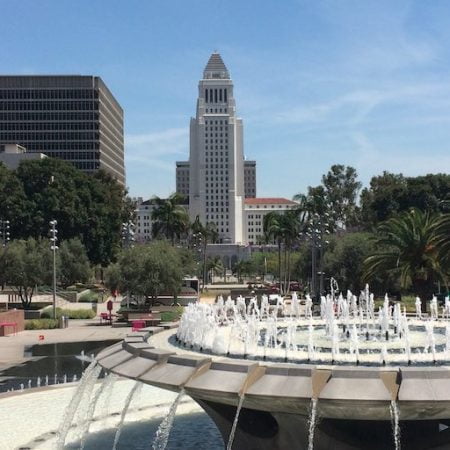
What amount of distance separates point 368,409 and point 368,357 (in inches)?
78.6

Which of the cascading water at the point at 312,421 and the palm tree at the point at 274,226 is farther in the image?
the palm tree at the point at 274,226

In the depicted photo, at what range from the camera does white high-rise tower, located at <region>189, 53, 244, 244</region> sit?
155 metres

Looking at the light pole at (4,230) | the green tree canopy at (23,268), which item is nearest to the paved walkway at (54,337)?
the green tree canopy at (23,268)

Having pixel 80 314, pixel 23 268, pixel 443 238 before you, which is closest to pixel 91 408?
pixel 443 238

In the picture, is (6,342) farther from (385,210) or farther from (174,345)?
(385,210)

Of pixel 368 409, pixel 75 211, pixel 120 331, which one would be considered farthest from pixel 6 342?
pixel 75 211

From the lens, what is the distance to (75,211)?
6569 cm

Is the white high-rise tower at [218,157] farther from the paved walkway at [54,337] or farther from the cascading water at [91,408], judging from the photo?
the cascading water at [91,408]

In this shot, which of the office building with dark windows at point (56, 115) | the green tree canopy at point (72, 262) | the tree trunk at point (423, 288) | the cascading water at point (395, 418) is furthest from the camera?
the office building with dark windows at point (56, 115)

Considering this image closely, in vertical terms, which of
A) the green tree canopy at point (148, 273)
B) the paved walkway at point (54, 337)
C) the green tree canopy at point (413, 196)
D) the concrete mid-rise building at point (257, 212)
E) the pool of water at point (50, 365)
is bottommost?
the pool of water at point (50, 365)

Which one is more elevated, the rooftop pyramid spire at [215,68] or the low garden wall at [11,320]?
the rooftop pyramid spire at [215,68]

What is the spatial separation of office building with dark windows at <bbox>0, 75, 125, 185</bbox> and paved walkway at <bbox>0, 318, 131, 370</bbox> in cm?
9028

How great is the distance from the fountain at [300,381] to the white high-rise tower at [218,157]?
141m

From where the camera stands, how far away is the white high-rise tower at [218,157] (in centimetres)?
15475
